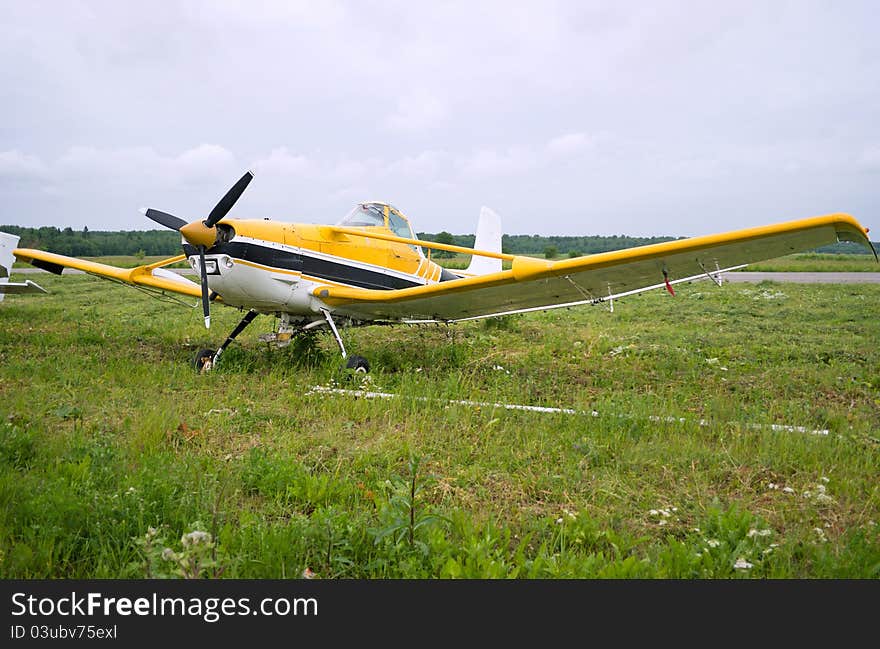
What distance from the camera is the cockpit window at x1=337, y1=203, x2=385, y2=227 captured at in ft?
29.1

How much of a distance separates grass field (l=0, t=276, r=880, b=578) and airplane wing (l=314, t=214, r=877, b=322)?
870 millimetres

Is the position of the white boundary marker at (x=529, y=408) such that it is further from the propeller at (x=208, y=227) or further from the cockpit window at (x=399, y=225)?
the cockpit window at (x=399, y=225)

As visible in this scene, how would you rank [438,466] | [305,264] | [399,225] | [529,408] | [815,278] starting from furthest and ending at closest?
[815,278]
[399,225]
[305,264]
[529,408]
[438,466]

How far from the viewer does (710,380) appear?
24.4 ft

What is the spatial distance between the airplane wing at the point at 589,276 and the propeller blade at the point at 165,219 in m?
Result: 2.02

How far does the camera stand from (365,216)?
8.95 meters

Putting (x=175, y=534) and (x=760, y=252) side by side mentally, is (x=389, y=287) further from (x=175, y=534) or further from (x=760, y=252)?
(x=175, y=534)

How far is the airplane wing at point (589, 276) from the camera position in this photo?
18.2ft

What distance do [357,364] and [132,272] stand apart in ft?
15.5

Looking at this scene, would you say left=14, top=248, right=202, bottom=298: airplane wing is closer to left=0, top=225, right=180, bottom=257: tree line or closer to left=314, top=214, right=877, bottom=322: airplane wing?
left=314, top=214, right=877, bottom=322: airplane wing

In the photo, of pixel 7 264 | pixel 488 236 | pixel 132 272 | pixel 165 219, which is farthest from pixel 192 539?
pixel 7 264

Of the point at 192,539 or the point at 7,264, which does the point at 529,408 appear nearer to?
the point at 192,539

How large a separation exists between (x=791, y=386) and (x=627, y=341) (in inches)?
133
